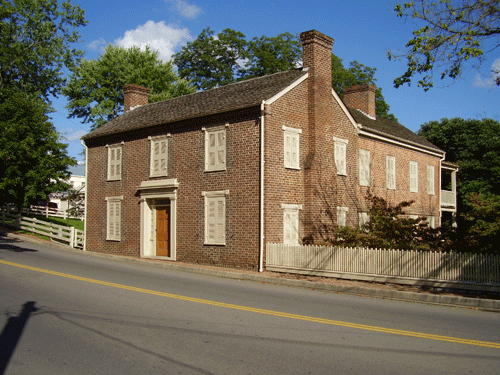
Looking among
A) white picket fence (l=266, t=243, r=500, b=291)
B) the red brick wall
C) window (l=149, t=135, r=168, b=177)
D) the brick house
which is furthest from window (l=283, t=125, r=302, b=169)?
window (l=149, t=135, r=168, b=177)

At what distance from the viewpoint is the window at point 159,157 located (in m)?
22.8

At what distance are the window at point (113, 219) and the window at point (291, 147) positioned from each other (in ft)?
30.1

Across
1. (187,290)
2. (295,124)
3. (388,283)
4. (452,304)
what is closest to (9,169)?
(295,124)

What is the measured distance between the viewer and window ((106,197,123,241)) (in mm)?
24984

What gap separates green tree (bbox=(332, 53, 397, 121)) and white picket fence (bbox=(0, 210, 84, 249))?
28.2 m

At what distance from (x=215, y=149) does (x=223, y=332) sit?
43.1 ft

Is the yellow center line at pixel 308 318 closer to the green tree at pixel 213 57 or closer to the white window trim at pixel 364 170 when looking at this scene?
the white window trim at pixel 364 170

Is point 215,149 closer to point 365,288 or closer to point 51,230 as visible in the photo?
point 365,288

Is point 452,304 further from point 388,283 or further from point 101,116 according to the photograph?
point 101,116

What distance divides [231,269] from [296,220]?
338 cm

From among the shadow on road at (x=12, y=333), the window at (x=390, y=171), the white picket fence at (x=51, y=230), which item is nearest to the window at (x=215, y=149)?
the white picket fence at (x=51, y=230)

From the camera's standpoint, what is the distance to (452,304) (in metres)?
12.9

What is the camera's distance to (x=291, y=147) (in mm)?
20328

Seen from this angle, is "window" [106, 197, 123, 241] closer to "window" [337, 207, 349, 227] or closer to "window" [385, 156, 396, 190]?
"window" [337, 207, 349, 227]
